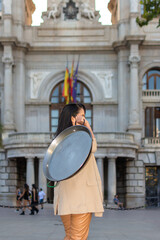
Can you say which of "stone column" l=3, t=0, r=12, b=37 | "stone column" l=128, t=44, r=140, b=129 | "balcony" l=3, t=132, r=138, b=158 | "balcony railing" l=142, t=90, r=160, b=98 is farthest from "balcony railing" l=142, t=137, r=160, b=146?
"stone column" l=3, t=0, r=12, b=37

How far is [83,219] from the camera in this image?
20.1 feet

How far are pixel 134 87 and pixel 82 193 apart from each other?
117 ft

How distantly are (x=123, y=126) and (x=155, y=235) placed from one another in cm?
2806

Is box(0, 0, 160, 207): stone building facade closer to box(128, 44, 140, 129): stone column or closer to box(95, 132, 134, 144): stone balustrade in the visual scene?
box(128, 44, 140, 129): stone column

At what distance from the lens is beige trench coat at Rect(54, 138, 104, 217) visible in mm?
6113

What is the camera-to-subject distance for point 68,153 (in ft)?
20.0

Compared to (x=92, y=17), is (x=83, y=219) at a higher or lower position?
lower

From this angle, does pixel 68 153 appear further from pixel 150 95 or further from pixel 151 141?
pixel 150 95

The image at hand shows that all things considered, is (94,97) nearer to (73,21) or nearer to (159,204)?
(73,21)

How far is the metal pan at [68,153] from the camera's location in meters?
5.88

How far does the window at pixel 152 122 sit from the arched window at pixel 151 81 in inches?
76.2

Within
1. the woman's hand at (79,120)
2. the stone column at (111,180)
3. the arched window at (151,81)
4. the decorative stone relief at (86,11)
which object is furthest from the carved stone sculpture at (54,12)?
the woman's hand at (79,120)

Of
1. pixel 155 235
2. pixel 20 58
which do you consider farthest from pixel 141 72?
pixel 155 235

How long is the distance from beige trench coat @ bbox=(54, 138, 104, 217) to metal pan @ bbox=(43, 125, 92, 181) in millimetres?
169
